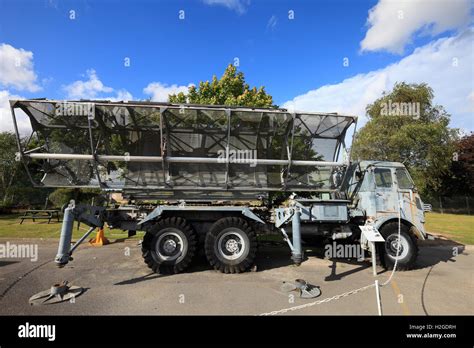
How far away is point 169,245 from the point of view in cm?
630

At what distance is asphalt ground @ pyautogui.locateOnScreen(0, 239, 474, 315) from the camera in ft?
14.6

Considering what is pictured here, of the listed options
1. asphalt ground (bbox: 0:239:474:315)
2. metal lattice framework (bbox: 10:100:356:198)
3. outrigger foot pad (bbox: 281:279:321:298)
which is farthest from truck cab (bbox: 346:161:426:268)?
outrigger foot pad (bbox: 281:279:321:298)

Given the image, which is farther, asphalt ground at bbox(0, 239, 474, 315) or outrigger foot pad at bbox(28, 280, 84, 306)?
outrigger foot pad at bbox(28, 280, 84, 306)

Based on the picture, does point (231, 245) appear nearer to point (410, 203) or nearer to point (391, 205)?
point (391, 205)

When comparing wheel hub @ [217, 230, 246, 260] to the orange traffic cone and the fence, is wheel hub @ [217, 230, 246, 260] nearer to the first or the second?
the orange traffic cone

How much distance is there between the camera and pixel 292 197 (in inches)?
275

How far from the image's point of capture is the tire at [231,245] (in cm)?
627

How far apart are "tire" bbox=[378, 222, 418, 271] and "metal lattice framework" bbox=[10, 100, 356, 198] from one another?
1.98 meters

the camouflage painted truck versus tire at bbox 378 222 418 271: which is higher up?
the camouflage painted truck

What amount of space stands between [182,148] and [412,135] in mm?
22963

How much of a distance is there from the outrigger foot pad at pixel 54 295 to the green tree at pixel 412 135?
23979mm

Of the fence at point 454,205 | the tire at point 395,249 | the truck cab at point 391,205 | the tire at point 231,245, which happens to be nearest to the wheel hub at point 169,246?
the tire at point 231,245

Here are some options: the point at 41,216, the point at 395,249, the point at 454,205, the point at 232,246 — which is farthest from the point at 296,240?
the point at 454,205

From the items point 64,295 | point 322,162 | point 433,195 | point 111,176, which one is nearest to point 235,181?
point 322,162
